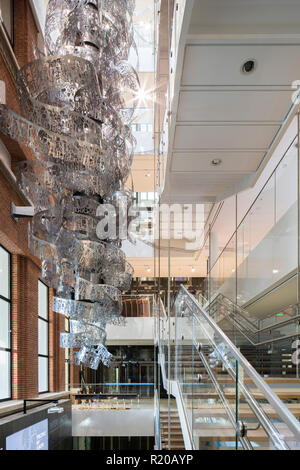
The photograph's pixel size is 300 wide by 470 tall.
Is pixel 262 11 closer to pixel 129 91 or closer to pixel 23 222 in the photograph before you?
pixel 129 91

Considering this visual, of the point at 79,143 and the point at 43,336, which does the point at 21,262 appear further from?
the point at 79,143

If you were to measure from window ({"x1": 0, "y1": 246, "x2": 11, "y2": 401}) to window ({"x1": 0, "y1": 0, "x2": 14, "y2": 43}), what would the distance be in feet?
12.7

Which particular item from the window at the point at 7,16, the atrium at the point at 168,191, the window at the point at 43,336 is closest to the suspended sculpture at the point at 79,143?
the atrium at the point at 168,191

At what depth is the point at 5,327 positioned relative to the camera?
920 centimetres

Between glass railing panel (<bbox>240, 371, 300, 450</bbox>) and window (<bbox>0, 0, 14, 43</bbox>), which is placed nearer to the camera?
glass railing panel (<bbox>240, 371, 300, 450</bbox>)

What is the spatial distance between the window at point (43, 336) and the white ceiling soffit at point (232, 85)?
6721 millimetres

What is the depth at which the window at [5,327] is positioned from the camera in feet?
29.3

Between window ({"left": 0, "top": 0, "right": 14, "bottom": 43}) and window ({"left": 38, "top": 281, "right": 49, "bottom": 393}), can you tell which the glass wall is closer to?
window ({"left": 38, "top": 281, "right": 49, "bottom": 393})

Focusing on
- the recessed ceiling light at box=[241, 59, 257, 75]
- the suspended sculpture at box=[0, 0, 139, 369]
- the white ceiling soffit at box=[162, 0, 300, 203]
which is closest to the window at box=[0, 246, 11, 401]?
the suspended sculpture at box=[0, 0, 139, 369]

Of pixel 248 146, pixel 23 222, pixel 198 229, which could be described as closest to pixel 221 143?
pixel 248 146

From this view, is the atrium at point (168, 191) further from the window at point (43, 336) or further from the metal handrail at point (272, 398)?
the window at point (43, 336)

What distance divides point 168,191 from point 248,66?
149 cm

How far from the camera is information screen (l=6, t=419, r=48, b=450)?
762 centimetres

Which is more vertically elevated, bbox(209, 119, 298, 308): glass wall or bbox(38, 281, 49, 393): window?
bbox(209, 119, 298, 308): glass wall
